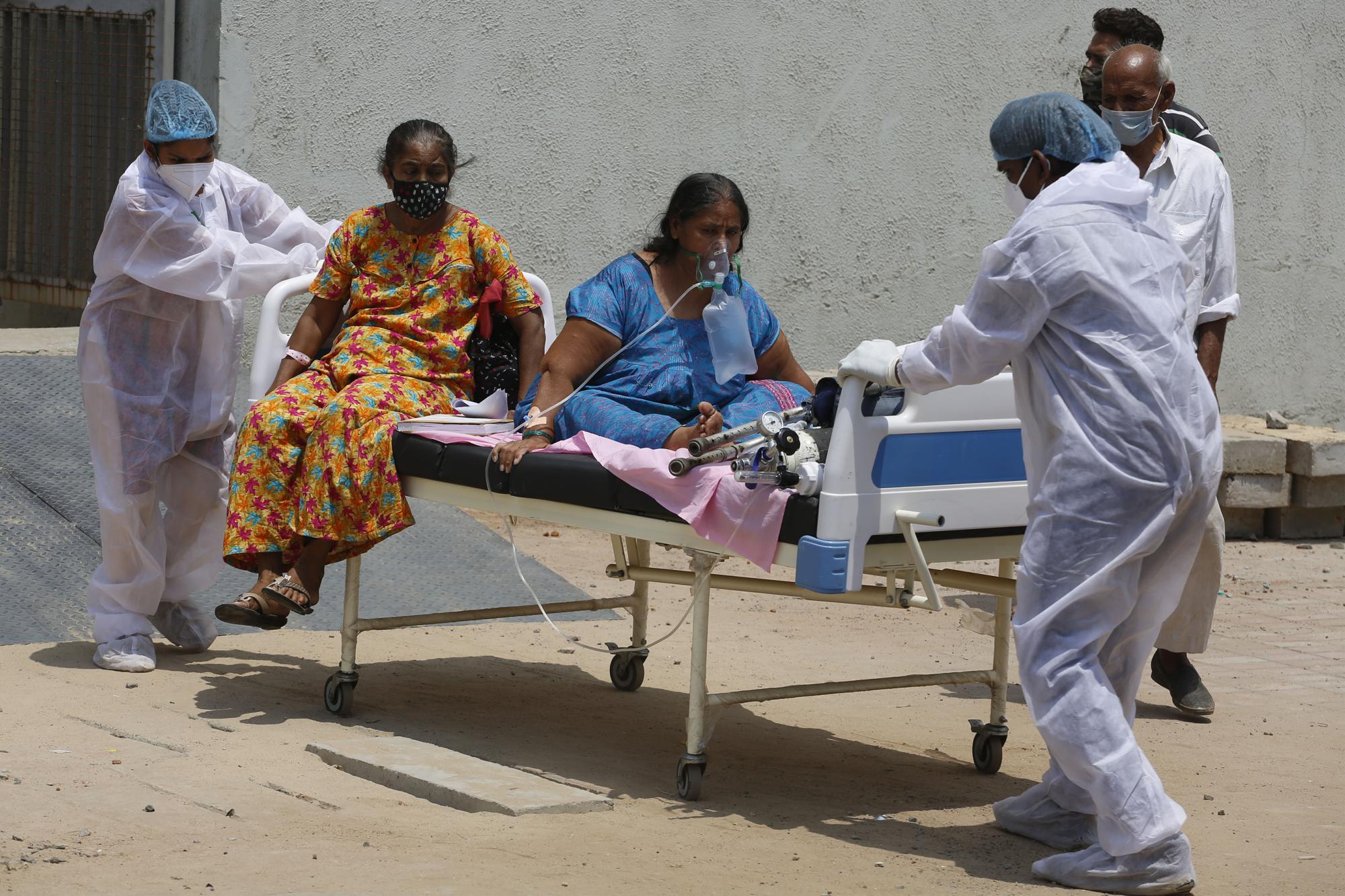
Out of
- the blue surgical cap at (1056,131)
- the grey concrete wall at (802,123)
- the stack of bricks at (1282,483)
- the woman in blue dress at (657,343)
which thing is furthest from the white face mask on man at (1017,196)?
the stack of bricks at (1282,483)

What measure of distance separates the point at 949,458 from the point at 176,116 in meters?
2.90

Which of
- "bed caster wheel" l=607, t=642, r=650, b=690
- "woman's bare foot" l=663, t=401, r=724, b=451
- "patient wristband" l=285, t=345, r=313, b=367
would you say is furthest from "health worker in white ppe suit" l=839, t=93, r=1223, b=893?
"patient wristband" l=285, t=345, r=313, b=367

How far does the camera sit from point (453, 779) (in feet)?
14.6

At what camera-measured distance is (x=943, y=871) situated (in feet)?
12.9

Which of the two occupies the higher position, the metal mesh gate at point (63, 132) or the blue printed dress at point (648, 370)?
the metal mesh gate at point (63, 132)

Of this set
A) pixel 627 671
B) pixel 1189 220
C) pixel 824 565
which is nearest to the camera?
pixel 824 565

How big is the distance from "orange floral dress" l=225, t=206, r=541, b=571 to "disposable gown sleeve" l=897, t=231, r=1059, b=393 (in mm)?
1945

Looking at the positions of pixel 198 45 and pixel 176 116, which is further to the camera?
pixel 198 45

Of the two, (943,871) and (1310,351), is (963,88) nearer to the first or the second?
(1310,351)

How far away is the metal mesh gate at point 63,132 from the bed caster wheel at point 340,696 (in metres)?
4.36

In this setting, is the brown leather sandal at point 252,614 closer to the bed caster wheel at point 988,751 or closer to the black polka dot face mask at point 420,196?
the black polka dot face mask at point 420,196

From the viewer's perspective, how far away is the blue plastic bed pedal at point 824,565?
4.02 metres

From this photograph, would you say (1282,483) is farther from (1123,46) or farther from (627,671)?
(627,671)

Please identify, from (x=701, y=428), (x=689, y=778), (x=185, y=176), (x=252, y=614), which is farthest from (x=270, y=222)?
(x=689, y=778)
